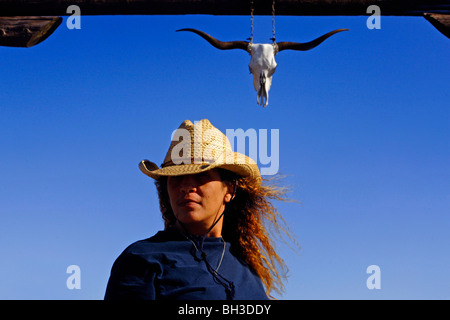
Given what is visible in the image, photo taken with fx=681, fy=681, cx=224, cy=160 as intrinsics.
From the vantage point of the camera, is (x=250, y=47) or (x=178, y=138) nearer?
(x=178, y=138)

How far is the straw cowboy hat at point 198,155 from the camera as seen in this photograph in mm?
4113

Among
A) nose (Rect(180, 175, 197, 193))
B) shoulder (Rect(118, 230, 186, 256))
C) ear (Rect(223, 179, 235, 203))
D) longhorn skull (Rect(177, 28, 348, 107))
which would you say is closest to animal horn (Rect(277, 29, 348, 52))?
longhorn skull (Rect(177, 28, 348, 107))

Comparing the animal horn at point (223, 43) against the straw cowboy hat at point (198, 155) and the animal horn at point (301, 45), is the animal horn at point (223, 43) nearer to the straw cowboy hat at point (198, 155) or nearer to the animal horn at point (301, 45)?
the animal horn at point (301, 45)

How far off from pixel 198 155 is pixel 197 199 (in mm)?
285

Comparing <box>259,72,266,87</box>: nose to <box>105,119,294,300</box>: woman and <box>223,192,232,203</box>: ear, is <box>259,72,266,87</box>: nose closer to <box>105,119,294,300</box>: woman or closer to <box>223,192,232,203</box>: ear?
<box>105,119,294,300</box>: woman

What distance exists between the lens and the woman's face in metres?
4.03

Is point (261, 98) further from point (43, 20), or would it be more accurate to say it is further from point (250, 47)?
point (43, 20)

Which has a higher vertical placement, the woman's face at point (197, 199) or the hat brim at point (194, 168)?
the hat brim at point (194, 168)
